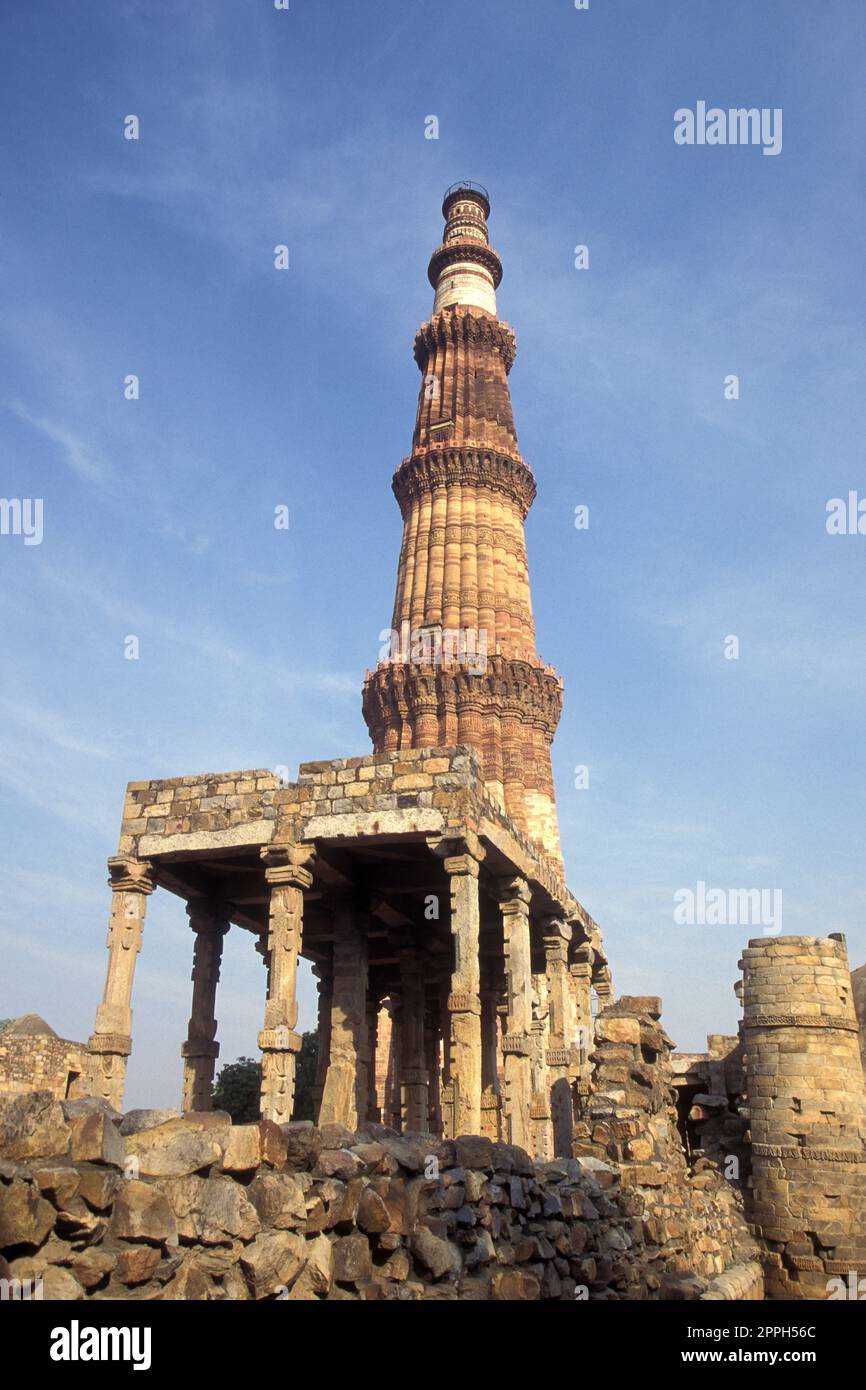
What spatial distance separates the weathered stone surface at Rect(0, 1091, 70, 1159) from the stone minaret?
2508 centimetres

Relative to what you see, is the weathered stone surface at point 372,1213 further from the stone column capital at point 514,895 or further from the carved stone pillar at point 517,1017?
the stone column capital at point 514,895

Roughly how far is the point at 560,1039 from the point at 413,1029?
3.07 meters

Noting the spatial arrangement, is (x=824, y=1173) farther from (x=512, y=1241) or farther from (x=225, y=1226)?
(x=225, y=1226)

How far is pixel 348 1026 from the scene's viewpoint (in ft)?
54.4

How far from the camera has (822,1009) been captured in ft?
57.3

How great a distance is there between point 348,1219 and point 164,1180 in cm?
143

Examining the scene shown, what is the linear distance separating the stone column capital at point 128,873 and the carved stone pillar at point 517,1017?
5345 millimetres

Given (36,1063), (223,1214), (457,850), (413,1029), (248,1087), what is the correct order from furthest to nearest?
1. (248,1087)
2. (413,1029)
3. (36,1063)
4. (457,850)
5. (223,1214)

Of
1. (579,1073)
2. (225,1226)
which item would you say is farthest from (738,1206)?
(225,1226)

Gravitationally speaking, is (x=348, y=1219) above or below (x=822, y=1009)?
below

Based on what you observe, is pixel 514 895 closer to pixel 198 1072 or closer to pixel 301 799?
pixel 301 799

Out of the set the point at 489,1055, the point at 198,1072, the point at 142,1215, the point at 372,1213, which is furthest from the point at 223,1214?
the point at 489,1055

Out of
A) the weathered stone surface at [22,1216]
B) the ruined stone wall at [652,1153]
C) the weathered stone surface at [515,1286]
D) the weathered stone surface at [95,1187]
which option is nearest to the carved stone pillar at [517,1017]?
the ruined stone wall at [652,1153]

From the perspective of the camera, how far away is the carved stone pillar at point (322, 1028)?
18.2m
